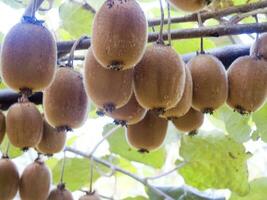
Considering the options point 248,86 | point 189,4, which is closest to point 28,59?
point 189,4

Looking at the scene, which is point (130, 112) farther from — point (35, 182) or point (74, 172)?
point (74, 172)

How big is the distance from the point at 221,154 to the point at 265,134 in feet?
0.32

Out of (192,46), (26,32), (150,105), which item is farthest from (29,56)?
(192,46)

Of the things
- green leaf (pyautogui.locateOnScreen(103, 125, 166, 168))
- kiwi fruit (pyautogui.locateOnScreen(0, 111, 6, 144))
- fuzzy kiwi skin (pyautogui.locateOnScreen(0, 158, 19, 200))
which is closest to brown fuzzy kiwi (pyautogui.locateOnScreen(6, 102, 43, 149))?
kiwi fruit (pyautogui.locateOnScreen(0, 111, 6, 144))

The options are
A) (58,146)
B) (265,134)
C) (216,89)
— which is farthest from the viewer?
(265,134)

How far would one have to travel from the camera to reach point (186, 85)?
0.74 meters

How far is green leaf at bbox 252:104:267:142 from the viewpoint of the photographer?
1.05 m

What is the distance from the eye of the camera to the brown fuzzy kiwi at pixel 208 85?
30.0 inches

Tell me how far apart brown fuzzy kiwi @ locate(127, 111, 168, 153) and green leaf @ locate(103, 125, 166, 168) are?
42cm

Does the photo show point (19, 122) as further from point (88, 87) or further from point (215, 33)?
point (215, 33)

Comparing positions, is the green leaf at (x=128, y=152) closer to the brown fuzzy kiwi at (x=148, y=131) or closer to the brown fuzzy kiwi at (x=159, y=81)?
the brown fuzzy kiwi at (x=148, y=131)

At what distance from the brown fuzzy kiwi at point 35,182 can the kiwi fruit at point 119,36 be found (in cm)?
40

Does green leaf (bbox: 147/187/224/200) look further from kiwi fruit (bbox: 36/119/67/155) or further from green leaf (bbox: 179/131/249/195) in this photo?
kiwi fruit (bbox: 36/119/67/155)

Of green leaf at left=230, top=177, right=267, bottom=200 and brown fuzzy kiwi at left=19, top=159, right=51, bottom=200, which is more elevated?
brown fuzzy kiwi at left=19, top=159, right=51, bottom=200
